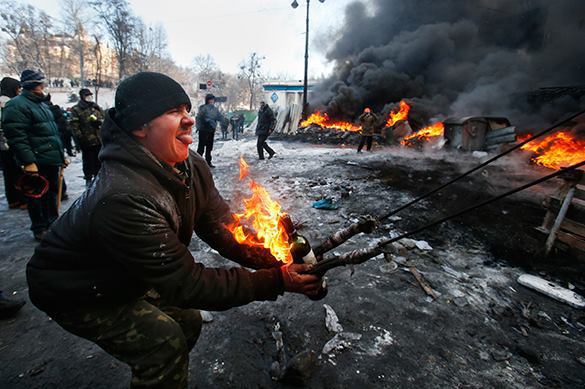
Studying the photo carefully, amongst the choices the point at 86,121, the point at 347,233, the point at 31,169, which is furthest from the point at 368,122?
the point at 347,233

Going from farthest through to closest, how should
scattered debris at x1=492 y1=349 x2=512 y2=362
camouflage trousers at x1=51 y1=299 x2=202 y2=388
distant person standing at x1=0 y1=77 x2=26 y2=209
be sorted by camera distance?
distant person standing at x1=0 y1=77 x2=26 y2=209, scattered debris at x1=492 y1=349 x2=512 y2=362, camouflage trousers at x1=51 y1=299 x2=202 y2=388

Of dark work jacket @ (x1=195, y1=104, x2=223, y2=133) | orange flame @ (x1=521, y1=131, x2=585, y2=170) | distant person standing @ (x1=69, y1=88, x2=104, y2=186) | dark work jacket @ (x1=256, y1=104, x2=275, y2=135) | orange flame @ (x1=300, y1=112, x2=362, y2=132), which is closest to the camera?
distant person standing @ (x1=69, y1=88, x2=104, y2=186)

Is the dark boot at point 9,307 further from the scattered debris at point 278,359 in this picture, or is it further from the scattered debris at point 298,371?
the scattered debris at point 298,371

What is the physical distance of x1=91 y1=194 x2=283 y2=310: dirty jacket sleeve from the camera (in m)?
1.30

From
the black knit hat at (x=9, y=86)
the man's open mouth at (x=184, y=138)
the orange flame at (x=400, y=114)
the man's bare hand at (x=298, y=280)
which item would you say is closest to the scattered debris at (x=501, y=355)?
the man's bare hand at (x=298, y=280)

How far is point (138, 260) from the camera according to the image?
132 centimetres

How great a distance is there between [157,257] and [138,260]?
0.27ft

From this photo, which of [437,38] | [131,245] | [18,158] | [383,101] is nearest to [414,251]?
[131,245]

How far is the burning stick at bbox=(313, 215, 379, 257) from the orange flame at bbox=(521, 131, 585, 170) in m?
11.7

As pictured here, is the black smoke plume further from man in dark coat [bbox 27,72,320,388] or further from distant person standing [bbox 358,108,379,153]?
man in dark coat [bbox 27,72,320,388]

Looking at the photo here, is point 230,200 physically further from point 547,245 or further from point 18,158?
point 547,245

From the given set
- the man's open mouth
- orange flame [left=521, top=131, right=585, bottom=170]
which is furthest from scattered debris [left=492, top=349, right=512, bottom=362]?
orange flame [left=521, top=131, right=585, bottom=170]

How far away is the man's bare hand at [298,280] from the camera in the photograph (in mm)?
1640

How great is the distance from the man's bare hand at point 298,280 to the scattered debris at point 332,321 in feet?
4.24
